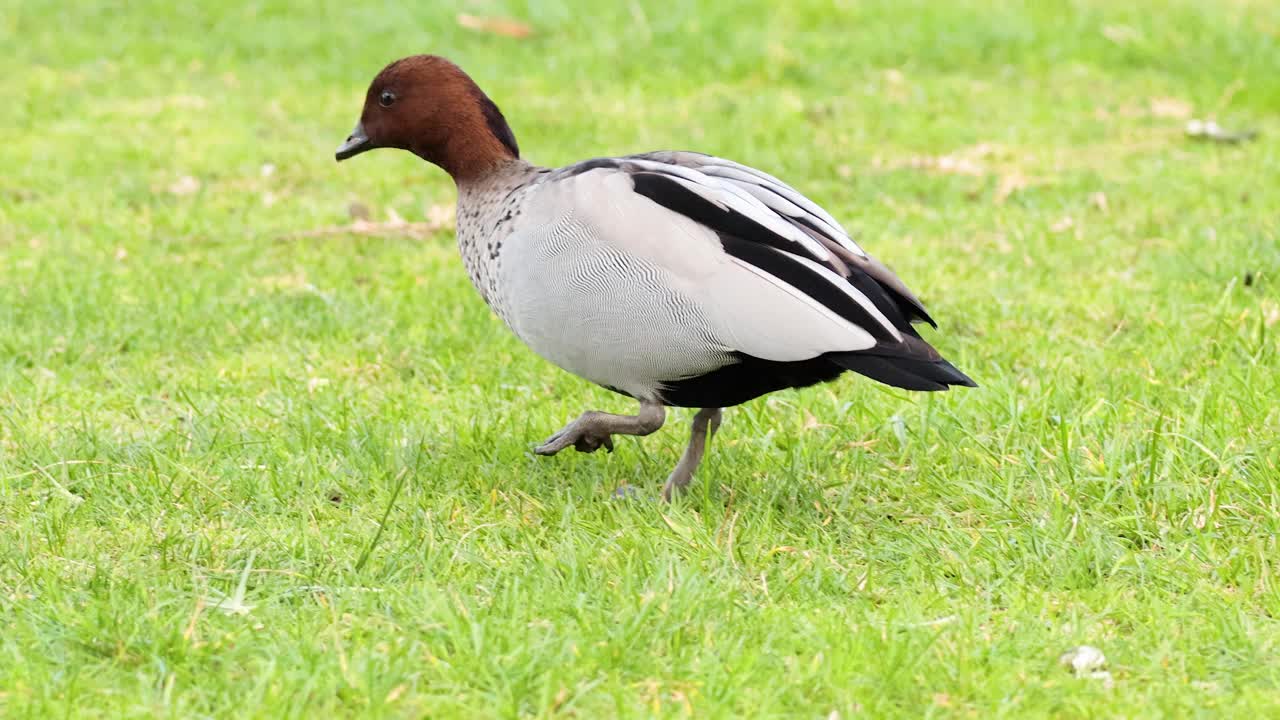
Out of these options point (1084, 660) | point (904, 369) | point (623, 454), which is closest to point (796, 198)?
point (904, 369)

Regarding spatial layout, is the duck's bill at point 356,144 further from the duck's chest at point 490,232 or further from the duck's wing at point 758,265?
the duck's wing at point 758,265

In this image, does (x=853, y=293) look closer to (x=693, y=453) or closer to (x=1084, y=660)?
(x=693, y=453)

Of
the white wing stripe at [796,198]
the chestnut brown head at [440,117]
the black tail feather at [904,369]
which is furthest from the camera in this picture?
the chestnut brown head at [440,117]

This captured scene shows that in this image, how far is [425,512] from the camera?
3.79 metres

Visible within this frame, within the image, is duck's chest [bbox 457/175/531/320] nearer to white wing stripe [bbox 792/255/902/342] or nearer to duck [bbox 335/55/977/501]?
duck [bbox 335/55/977/501]

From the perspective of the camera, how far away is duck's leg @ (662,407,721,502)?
13.3ft

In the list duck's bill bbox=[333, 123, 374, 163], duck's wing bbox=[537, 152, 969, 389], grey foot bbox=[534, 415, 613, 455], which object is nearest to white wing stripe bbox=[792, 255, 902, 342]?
duck's wing bbox=[537, 152, 969, 389]

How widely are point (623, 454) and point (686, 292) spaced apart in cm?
89

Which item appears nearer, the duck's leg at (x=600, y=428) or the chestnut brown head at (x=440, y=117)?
the duck's leg at (x=600, y=428)

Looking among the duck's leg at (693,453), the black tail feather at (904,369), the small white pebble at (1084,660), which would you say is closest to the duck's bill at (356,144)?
the duck's leg at (693,453)

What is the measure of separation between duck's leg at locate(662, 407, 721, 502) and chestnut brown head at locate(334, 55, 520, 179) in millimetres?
957

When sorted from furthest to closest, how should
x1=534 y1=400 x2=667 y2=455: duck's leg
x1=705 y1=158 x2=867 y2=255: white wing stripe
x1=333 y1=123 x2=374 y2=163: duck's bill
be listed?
1. x1=333 y1=123 x2=374 y2=163: duck's bill
2. x1=534 y1=400 x2=667 y2=455: duck's leg
3. x1=705 y1=158 x2=867 y2=255: white wing stripe

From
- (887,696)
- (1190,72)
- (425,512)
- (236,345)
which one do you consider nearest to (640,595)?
(887,696)

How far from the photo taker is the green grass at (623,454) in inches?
117
